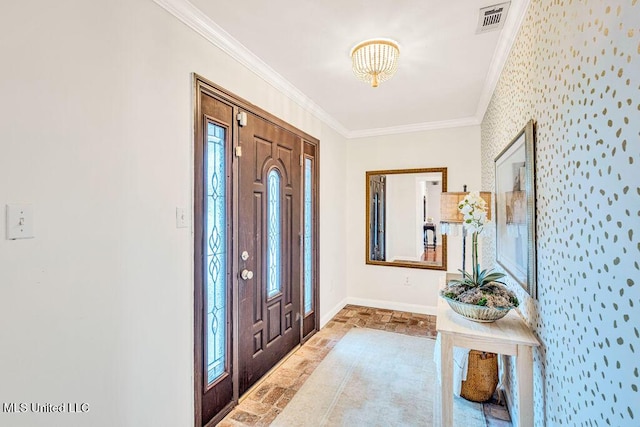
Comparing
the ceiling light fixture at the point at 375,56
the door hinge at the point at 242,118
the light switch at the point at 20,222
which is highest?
the ceiling light fixture at the point at 375,56

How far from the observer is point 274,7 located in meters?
1.72

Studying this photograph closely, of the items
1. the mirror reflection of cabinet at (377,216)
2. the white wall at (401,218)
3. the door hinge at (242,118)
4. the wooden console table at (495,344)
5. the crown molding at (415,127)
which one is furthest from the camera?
the mirror reflection of cabinet at (377,216)

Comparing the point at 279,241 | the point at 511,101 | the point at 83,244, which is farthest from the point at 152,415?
the point at 511,101

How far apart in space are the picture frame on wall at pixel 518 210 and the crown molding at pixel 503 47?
673 mm

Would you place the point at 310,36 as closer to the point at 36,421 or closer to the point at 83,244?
the point at 83,244

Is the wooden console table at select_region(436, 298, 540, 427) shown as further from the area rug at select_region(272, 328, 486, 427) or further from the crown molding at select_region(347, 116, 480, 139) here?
the crown molding at select_region(347, 116, 480, 139)

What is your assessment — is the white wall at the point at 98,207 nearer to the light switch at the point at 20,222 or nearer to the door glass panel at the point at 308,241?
the light switch at the point at 20,222

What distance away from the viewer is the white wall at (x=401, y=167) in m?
3.81

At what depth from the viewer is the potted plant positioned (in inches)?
61.7

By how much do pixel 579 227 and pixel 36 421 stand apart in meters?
2.03

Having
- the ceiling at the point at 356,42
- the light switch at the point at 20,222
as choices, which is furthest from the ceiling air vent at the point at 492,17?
the light switch at the point at 20,222

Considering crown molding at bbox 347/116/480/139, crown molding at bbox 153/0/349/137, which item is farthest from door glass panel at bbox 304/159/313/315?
crown molding at bbox 347/116/480/139

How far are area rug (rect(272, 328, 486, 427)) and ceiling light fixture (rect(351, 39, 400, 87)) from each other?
233 cm

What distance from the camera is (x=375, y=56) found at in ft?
6.76
